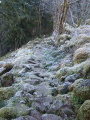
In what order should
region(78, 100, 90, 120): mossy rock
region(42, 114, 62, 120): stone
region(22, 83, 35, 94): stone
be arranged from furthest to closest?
1. region(22, 83, 35, 94): stone
2. region(42, 114, 62, 120): stone
3. region(78, 100, 90, 120): mossy rock

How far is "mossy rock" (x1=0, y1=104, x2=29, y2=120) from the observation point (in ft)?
5.89

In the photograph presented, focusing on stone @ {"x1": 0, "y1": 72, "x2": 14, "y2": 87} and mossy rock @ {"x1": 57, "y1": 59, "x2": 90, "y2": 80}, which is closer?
mossy rock @ {"x1": 57, "y1": 59, "x2": 90, "y2": 80}

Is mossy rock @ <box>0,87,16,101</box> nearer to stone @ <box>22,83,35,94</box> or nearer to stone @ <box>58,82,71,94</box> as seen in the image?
stone @ <box>22,83,35,94</box>

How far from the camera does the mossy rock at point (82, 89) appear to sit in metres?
1.83

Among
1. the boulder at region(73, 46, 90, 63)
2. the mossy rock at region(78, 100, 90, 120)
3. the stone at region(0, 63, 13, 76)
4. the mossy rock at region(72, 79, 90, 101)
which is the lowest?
the stone at region(0, 63, 13, 76)

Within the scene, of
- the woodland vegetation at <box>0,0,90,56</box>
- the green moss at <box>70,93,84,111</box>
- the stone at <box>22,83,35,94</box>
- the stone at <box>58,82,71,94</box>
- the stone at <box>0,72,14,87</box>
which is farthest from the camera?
the woodland vegetation at <box>0,0,90,56</box>

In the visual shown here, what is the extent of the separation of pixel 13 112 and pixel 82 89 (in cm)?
83

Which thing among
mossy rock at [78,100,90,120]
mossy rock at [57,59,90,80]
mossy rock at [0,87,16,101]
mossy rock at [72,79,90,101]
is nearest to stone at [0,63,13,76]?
mossy rock at [0,87,16,101]

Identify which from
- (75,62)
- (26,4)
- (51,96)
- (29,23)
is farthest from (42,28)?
(51,96)

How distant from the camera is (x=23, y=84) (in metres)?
2.60

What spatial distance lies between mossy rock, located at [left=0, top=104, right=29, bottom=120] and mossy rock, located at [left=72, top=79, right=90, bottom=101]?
2.07 ft

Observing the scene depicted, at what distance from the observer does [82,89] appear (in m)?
1.89

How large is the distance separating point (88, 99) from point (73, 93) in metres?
0.28

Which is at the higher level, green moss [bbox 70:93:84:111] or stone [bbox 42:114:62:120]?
green moss [bbox 70:93:84:111]
